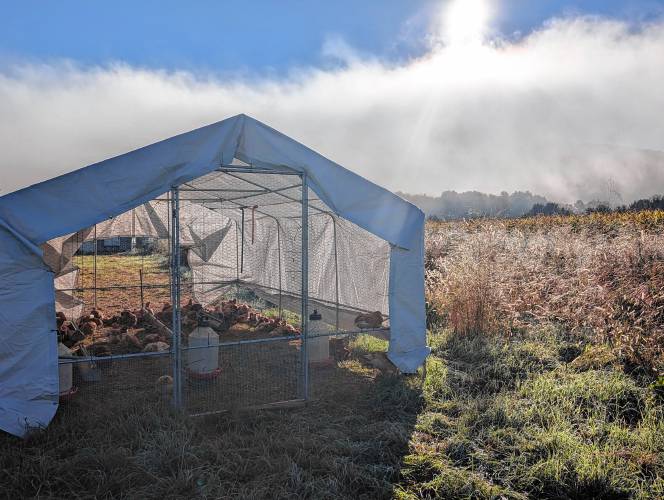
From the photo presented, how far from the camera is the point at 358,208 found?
5.36m

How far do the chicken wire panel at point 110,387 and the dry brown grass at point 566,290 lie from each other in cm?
414

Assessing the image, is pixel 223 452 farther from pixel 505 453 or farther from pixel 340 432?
pixel 505 453

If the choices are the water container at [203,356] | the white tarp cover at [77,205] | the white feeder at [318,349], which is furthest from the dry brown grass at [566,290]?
the water container at [203,356]

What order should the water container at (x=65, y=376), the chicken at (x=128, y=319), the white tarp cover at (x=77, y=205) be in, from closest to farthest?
the white tarp cover at (x=77, y=205) < the water container at (x=65, y=376) < the chicken at (x=128, y=319)

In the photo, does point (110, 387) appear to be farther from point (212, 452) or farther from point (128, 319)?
point (128, 319)

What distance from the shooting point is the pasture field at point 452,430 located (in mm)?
3393

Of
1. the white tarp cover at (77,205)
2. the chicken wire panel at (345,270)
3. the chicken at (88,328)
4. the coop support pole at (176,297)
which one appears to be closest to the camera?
the white tarp cover at (77,205)

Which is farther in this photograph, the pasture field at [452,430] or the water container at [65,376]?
the water container at [65,376]

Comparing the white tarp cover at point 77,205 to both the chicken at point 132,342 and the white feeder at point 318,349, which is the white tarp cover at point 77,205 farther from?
the chicken at point 132,342

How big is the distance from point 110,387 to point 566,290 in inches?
246

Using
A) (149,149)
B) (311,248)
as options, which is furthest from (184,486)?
(311,248)

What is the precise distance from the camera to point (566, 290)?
23.9 ft

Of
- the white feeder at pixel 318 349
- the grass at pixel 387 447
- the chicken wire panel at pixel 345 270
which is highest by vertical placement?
the chicken wire panel at pixel 345 270

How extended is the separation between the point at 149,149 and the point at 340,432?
3.03 meters
